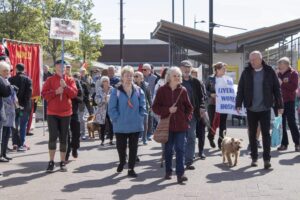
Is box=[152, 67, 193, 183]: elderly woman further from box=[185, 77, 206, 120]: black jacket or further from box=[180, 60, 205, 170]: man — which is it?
box=[185, 77, 206, 120]: black jacket

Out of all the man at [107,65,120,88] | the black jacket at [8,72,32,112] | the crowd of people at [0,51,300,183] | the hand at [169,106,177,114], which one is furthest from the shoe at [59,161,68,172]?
the man at [107,65,120,88]

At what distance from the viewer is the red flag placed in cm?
1491

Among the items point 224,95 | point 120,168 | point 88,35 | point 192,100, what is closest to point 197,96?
point 192,100

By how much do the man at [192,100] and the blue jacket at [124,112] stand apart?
1066 mm

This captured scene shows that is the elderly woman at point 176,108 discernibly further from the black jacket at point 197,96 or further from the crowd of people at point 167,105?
the black jacket at point 197,96

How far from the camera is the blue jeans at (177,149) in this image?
872 centimetres

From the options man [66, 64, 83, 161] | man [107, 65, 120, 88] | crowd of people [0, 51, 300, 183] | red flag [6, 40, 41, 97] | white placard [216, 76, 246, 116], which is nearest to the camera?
crowd of people [0, 51, 300, 183]

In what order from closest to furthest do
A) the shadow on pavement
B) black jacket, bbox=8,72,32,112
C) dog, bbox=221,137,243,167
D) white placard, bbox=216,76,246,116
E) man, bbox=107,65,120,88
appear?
the shadow on pavement → dog, bbox=221,137,243,167 → black jacket, bbox=8,72,32,112 → white placard, bbox=216,76,246,116 → man, bbox=107,65,120,88

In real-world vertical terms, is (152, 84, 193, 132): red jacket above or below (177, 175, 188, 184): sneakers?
above

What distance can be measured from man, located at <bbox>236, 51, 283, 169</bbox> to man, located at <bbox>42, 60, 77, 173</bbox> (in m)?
3.15

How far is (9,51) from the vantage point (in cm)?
1467

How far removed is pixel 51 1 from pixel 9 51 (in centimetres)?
2418

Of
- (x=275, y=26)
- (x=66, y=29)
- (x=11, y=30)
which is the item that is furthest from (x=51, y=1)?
(x=66, y=29)

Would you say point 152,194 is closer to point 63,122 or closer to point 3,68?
point 63,122
